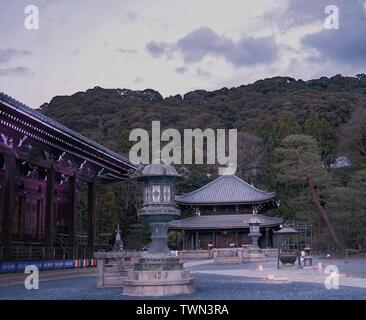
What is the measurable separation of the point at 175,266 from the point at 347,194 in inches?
935

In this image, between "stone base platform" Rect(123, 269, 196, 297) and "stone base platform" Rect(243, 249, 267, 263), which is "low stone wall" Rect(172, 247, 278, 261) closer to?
"stone base platform" Rect(243, 249, 267, 263)

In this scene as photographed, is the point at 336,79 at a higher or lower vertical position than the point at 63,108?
higher

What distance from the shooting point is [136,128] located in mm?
61688

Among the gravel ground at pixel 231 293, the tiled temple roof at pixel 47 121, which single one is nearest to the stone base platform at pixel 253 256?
the tiled temple roof at pixel 47 121

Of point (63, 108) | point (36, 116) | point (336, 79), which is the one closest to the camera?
point (36, 116)

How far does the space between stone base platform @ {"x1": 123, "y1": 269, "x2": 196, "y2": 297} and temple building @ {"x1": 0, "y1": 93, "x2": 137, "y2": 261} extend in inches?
285

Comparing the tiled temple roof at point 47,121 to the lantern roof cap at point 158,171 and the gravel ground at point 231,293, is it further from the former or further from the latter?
the gravel ground at point 231,293

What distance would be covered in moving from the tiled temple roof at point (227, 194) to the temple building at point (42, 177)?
55.6 feet

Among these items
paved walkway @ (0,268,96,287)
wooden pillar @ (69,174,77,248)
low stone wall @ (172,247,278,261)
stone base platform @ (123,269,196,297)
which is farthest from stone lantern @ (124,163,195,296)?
low stone wall @ (172,247,278,261)

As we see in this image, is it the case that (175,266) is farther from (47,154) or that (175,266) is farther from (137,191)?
(137,191)

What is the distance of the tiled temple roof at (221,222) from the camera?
4250cm

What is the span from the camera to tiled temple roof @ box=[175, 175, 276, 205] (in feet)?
146

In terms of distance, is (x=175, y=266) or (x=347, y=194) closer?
(x=175, y=266)
